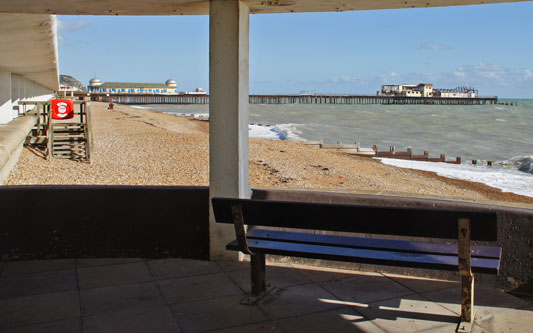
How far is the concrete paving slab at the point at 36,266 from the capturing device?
14.0 ft

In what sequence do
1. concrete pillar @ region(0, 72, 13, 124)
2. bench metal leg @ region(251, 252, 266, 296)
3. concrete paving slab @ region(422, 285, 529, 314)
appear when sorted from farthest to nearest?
concrete pillar @ region(0, 72, 13, 124) < bench metal leg @ region(251, 252, 266, 296) < concrete paving slab @ region(422, 285, 529, 314)

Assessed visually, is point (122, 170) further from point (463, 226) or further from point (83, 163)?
point (463, 226)

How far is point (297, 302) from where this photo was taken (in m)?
3.62

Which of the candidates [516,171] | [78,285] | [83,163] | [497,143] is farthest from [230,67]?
[497,143]

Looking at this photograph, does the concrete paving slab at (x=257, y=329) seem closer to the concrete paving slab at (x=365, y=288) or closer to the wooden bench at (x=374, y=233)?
the wooden bench at (x=374, y=233)

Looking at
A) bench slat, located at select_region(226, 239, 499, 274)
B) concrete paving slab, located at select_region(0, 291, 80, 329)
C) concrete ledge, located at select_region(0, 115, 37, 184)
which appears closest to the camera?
bench slat, located at select_region(226, 239, 499, 274)

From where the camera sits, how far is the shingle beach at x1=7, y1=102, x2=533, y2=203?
1106 centimetres

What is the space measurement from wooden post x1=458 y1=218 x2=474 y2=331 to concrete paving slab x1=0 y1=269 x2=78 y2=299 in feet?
8.68

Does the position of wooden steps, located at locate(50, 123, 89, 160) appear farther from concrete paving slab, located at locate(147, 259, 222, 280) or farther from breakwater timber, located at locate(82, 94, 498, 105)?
breakwater timber, located at locate(82, 94, 498, 105)

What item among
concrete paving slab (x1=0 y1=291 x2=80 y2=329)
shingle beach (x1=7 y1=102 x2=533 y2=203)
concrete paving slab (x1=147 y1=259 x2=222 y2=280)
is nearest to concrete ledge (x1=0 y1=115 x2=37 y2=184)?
shingle beach (x1=7 y1=102 x2=533 y2=203)

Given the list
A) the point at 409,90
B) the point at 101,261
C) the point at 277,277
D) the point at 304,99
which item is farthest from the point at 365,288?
the point at 409,90

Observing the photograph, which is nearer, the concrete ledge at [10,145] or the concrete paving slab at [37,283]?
the concrete paving slab at [37,283]

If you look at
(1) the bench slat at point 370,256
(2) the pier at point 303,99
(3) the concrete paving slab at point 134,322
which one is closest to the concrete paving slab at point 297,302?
(1) the bench slat at point 370,256

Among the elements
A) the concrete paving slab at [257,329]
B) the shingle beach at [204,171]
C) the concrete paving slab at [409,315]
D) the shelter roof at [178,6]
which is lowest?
the shingle beach at [204,171]
